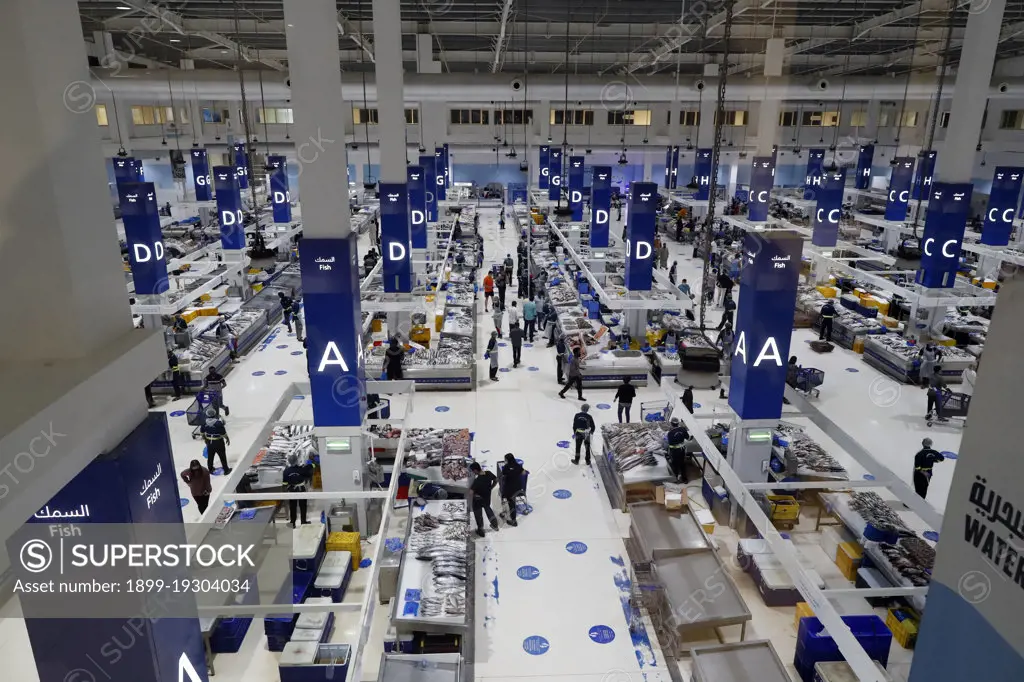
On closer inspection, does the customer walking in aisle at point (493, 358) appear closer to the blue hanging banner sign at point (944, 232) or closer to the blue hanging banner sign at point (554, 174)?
the blue hanging banner sign at point (944, 232)

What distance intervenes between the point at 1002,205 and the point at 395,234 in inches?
679

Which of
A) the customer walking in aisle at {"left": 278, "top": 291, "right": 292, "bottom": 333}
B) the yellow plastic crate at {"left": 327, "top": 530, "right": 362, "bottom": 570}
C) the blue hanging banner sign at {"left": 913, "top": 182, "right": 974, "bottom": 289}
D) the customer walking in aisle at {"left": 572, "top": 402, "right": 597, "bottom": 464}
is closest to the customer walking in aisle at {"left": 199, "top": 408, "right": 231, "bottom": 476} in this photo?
the yellow plastic crate at {"left": 327, "top": 530, "right": 362, "bottom": 570}

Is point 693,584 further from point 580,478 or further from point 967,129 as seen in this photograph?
point 967,129

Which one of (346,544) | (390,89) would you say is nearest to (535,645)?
(346,544)

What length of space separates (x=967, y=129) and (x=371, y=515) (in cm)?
1433

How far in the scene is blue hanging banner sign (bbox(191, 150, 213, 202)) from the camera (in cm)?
2631

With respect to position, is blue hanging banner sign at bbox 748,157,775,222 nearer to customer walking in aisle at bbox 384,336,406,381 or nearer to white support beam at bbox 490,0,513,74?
white support beam at bbox 490,0,513,74

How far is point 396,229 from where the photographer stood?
15094 mm

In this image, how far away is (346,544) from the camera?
27.8ft

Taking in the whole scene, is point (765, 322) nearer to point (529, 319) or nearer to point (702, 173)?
point (529, 319)

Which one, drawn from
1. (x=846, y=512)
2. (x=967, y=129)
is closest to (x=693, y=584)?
(x=846, y=512)

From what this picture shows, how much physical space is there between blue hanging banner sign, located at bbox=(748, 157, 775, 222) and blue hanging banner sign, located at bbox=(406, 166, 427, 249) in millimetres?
12367

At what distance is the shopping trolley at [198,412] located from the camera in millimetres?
11578

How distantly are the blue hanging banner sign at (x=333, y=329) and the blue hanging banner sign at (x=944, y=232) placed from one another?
13237 millimetres
